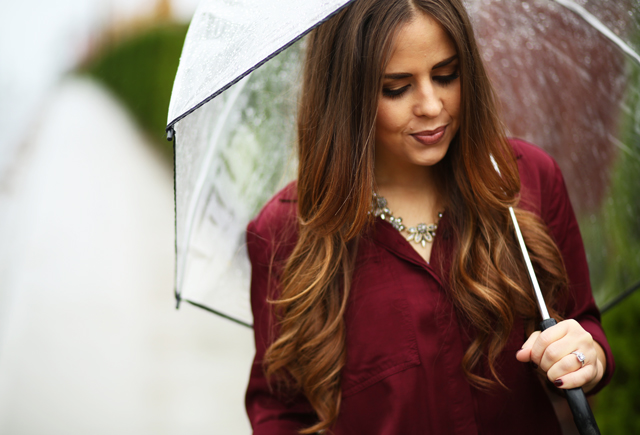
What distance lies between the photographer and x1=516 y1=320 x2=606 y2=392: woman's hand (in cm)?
153

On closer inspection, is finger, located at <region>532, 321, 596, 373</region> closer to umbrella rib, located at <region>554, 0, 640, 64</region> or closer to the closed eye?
the closed eye

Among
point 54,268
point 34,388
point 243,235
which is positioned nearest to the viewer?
point 243,235

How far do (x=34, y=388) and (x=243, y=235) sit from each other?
11.2 ft

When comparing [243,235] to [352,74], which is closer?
[352,74]

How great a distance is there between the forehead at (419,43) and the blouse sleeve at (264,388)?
77cm

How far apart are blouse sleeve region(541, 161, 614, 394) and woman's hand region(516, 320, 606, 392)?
436 mm

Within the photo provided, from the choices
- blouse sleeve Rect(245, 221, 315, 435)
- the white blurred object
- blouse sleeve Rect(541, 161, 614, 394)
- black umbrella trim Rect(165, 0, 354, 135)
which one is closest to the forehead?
black umbrella trim Rect(165, 0, 354, 135)

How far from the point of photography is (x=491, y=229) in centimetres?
197

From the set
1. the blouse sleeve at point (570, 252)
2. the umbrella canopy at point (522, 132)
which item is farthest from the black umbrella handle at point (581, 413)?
the umbrella canopy at point (522, 132)

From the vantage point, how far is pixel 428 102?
1785mm

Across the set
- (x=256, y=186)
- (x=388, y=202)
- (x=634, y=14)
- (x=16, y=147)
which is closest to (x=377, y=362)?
(x=388, y=202)

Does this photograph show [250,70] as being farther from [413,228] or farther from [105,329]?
[105,329]

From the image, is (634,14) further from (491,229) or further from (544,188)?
(491,229)

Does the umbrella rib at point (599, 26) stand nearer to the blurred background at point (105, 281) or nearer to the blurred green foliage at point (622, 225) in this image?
the blurred green foliage at point (622, 225)
